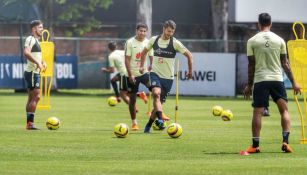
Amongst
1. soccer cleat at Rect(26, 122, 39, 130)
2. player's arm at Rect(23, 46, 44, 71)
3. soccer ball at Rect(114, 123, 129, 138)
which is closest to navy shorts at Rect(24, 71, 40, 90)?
player's arm at Rect(23, 46, 44, 71)

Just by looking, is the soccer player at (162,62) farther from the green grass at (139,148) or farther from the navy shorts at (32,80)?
the navy shorts at (32,80)

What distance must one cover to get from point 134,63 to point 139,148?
6667mm

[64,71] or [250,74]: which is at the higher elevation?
[250,74]

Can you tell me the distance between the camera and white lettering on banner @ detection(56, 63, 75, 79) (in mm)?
48594

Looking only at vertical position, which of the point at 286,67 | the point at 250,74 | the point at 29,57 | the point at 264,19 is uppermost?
the point at 264,19

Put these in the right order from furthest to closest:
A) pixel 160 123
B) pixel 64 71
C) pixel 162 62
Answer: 1. pixel 64 71
2. pixel 162 62
3. pixel 160 123

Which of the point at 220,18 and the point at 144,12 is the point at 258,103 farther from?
the point at 220,18

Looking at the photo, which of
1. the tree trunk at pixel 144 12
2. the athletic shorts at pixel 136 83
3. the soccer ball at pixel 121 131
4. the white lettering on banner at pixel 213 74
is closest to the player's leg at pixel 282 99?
the soccer ball at pixel 121 131

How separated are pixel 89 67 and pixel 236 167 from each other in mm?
35476

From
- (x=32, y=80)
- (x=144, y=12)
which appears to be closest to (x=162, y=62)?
(x=32, y=80)

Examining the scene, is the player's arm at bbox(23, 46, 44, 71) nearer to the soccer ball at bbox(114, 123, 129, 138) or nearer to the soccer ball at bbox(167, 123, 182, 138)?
the soccer ball at bbox(114, 123, 129, 138)

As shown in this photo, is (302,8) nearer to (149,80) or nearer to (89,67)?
(89,67)

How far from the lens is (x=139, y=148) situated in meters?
18.5

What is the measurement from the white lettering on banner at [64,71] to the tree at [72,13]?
1.89m
